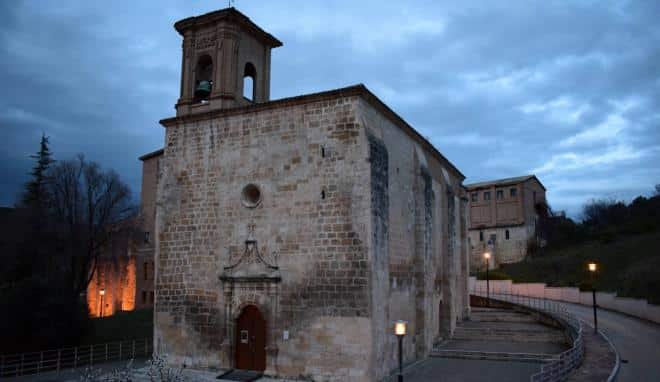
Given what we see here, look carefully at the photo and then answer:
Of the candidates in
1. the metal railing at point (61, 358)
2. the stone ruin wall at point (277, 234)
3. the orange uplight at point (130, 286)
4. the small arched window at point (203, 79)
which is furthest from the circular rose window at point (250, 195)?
the orange uplight at point (130, 286)

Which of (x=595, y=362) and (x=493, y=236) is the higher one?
(x=493, y=236)

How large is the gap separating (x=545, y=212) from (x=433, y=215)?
40135 mm

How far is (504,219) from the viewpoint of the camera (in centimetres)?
5203

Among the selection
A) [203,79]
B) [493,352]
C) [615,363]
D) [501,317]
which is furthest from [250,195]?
[501,317]

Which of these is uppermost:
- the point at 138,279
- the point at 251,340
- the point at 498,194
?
the point at 498,194

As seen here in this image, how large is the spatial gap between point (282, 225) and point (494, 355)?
8051 mm

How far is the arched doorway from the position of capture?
14.8 metres

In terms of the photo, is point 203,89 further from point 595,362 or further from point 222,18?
point 595,362

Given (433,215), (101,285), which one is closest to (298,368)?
(433,215)

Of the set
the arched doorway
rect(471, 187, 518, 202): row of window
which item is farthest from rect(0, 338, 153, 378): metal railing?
rect(471, 187, 518, 202): row of window

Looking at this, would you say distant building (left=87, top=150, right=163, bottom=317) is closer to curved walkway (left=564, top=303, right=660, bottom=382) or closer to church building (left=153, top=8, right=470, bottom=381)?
church building (left=153, top=8, right=470, bottom=381)

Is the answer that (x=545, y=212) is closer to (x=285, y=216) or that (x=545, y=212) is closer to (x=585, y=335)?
(x=585, y=335)

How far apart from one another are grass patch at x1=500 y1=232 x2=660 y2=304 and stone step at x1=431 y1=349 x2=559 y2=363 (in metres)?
12.0

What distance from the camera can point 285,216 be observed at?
14852mm
